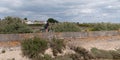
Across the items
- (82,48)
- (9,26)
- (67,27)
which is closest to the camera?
(82,48)

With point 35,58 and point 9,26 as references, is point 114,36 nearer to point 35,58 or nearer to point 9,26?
point 9,26

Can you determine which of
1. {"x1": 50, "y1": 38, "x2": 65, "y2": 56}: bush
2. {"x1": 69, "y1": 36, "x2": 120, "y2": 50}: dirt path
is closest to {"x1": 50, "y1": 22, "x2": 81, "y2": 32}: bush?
{"x1": 69, "y1": 36, "x2": 120, "y2": 50}: dirt path

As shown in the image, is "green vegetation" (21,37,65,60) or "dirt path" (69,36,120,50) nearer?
"green vegetation" (21,37,65,60)

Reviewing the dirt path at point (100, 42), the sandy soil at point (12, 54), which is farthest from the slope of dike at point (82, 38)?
the sandy soil at point (12, 54)

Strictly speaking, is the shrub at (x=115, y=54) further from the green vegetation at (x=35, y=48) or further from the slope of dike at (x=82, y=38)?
the green vegetation at (x=35, y=48)

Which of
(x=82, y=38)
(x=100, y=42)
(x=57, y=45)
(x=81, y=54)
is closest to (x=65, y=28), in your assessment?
(x=100, y=42)

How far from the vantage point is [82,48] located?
3331 cm

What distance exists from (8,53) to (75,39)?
1024cm

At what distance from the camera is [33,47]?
91.2ft

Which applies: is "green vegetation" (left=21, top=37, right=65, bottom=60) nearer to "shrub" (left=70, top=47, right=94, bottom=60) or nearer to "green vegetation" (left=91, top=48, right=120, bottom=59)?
"shrub" (left=70, top=47, right=94, bottom=60)

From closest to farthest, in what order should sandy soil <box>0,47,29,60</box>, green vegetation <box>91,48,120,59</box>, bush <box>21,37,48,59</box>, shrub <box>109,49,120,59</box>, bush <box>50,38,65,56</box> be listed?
sandy soil <box>0,47,29,60</box> < bush <box>21,37,48,59</box> < bush <box>50,38,65,56</box> < green vegetation <box>91,48,120,59</box> < shrub <box>109,49,120,59</box>

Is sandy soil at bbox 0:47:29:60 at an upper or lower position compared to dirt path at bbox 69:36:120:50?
upper

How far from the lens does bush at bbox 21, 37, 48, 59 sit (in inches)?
1080

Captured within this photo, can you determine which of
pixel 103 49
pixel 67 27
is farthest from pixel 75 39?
pixel 67 27
